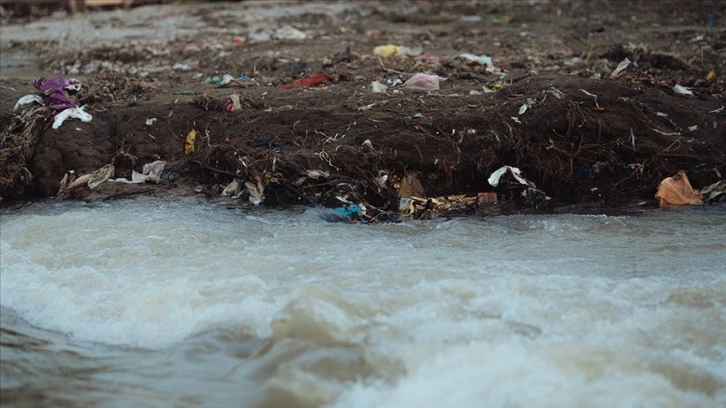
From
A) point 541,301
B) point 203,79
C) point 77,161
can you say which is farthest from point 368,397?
point 203,79

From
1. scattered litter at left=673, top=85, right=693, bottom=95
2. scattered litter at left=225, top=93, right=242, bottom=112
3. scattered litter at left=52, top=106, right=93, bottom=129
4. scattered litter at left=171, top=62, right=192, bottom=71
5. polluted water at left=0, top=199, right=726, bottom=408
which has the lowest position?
polluted water at left=0, top=199, right=726, bottom=408

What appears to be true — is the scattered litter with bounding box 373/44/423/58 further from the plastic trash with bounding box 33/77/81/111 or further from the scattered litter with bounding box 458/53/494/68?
the plastic trash with bounding box 33/77/81/111

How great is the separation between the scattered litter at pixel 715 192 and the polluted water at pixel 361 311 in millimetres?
277

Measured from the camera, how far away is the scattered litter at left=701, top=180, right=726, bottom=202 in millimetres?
5332

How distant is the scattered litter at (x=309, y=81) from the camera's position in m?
6.52

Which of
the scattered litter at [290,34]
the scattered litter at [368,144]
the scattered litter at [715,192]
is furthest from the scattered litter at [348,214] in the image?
the scattered litter at [290,34]

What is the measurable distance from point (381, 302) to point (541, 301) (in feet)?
2.58

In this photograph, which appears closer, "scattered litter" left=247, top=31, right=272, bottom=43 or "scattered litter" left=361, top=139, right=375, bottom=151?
"scattered litter" left=361, top=139, right=375, bottom=151

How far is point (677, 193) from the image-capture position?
5.30 metres

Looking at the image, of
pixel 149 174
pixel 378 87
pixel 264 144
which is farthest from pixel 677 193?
pixel 149 174

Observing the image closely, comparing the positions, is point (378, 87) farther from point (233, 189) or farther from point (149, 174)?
point (149, 174)

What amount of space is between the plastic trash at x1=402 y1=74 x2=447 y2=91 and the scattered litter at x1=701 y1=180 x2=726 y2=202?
7.11 feet

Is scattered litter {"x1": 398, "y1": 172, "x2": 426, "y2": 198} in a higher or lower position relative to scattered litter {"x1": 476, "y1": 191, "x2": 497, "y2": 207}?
higher

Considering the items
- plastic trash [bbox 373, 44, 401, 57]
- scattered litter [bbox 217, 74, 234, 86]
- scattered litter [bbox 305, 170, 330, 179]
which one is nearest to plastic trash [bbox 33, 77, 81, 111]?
scattered litter [bbox 217, 74, 234, 86]
